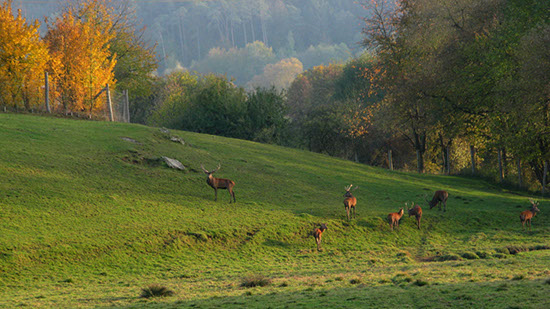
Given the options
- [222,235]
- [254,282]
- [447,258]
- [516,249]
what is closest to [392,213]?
[447,258]

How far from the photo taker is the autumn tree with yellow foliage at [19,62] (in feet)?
134

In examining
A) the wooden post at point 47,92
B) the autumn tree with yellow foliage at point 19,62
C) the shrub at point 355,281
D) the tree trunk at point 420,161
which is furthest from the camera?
the tree trunk at point 420,161

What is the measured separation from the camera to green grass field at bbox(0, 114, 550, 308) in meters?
13.9

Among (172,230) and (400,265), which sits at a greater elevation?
(172,230)

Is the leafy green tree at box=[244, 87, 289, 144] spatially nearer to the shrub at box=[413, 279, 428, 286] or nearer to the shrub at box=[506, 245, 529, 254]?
the shrub at box=[506, 245, 529, 254]

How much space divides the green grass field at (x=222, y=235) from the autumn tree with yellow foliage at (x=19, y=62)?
14.6 ft

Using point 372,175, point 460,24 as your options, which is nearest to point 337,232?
point 372,175

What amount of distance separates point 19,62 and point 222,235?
1114 inches

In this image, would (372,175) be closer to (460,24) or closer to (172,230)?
(460,24)

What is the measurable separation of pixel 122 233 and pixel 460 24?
32893 millimetres

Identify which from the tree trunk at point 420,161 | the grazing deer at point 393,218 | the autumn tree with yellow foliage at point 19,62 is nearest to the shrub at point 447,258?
the grazing deer at point 393,218

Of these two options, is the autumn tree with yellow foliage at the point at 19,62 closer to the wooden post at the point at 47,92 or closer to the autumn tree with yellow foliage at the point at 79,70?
the wooden post at the point at 47,92

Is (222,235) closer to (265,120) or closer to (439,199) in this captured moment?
(439,199)

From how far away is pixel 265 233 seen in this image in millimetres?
24188
